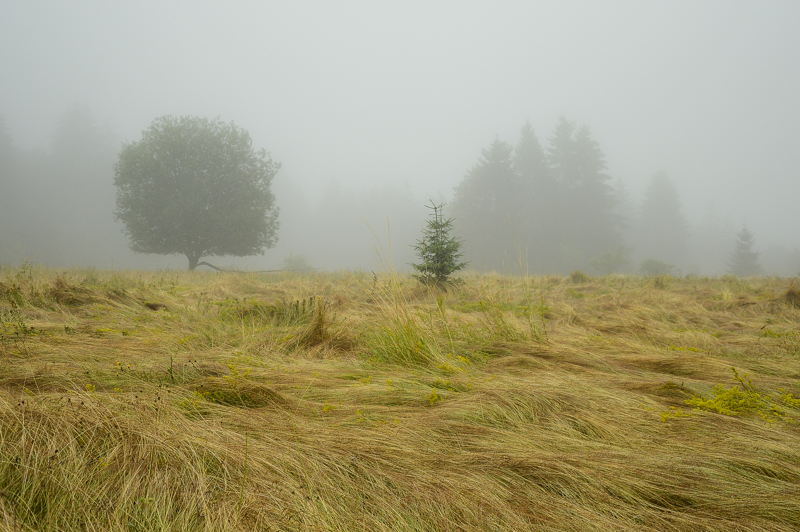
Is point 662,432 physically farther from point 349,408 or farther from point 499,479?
point 349,408

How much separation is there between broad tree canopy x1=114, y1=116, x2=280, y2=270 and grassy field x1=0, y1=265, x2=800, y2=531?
1791cm

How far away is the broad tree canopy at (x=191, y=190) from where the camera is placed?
1930 cm

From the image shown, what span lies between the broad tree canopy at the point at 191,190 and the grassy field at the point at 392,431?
17912 millimetres

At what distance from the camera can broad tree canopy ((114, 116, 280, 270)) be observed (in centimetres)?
1930

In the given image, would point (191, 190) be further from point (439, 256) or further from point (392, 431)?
point (392, 431)

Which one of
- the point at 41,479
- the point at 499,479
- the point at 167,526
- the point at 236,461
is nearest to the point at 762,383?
the point at 499,479

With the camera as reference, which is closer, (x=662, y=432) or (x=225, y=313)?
(x=662, y=432)

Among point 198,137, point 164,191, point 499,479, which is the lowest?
point 499,479

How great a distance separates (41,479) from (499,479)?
4.77 ft

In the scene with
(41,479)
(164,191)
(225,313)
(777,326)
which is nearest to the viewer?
(41,479)

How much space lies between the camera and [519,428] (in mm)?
1804

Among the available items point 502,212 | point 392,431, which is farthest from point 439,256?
point 502,212

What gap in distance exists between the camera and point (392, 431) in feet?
5.59

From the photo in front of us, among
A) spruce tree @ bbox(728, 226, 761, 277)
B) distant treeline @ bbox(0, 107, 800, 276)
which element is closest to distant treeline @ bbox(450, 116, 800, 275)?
distant treeline @ bbox(0, 107, 800, 276)
